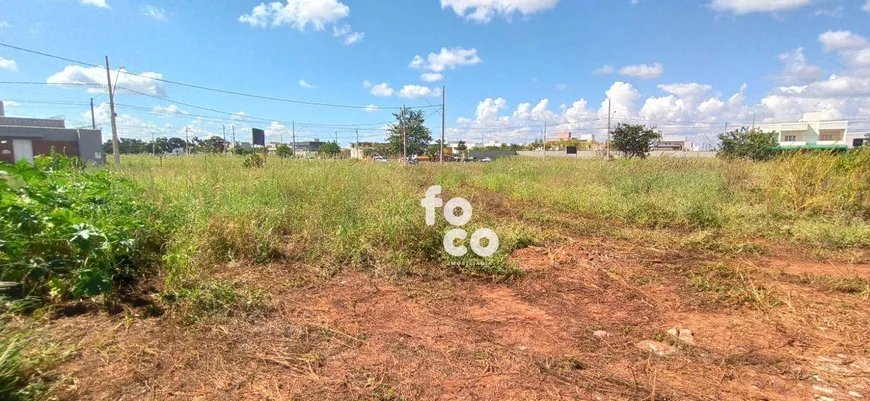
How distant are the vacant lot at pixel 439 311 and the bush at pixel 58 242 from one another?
9.1 inches

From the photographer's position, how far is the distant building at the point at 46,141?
22641 mm

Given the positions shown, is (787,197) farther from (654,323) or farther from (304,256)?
(304,256)

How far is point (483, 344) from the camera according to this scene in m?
2.51

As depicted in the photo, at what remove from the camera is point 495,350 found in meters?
2.43

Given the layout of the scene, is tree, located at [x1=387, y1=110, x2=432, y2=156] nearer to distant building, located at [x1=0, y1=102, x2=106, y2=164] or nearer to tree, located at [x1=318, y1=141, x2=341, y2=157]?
tree, located at [x1=318, y1=141, x2=341, y2=157]

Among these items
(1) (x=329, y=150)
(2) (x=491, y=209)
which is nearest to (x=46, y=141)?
(1) (x=329, y=150)

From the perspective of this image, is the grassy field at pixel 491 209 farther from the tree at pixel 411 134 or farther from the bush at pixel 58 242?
the tree at pixel 411 134

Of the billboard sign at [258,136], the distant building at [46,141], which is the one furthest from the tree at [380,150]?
the distant building at [46,141]

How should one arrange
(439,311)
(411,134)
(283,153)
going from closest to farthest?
(439,311), (283,153), (411,134)

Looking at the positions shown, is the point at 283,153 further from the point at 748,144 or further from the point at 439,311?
the point at 748,144

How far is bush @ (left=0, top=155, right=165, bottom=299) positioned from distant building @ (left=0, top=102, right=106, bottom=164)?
86.0 feet

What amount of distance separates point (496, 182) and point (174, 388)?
1006 centimetres

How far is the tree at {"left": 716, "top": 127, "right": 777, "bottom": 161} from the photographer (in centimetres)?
2180

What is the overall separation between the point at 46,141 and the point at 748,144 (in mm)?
44894
